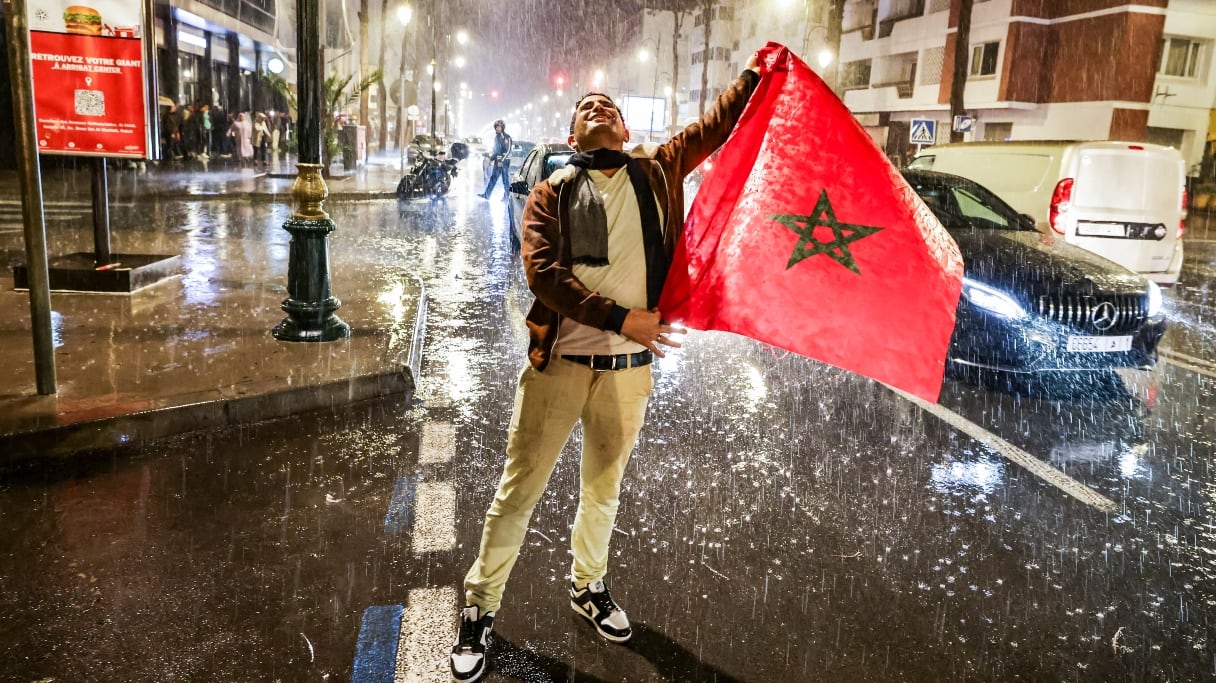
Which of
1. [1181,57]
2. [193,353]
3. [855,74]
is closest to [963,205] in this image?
[193,353]

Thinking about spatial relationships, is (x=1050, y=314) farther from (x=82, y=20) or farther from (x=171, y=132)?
(x=171, y=132)

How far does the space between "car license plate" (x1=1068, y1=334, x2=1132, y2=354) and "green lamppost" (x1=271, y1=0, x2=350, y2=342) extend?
18.3ft

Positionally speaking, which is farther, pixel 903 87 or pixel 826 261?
pixel 903 87

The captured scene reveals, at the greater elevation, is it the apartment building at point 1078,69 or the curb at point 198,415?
the apartment building at point 1078,69

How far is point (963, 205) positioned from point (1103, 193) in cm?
296

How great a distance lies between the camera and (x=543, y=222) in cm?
289

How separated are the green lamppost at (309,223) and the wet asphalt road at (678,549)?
1.27 metres

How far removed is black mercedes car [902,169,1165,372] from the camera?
21.6ft

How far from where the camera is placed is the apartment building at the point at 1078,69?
3500 cm

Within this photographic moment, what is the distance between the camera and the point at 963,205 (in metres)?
8.41

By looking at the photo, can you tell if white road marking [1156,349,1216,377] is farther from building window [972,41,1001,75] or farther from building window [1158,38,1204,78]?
building window [972,41,1001,75]

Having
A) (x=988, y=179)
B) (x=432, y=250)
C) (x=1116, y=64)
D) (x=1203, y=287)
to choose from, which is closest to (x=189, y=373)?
(x=432, y=250)

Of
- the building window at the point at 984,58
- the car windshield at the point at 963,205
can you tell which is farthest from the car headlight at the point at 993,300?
the building window at the point at 984,58

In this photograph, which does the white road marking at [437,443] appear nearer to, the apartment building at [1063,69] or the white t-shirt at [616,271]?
the white t-shirt at [616,271]
